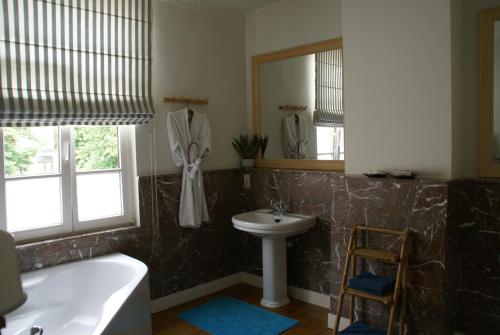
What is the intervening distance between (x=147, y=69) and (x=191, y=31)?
2.22 feet

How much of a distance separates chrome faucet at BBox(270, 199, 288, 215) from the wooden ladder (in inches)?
34.6

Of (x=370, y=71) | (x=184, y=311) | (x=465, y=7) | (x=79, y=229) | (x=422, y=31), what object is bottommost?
(x=184, y=311)

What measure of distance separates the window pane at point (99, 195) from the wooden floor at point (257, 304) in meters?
0.97

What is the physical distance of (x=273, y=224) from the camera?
11.6 ft

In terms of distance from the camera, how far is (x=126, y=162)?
3.53 metres

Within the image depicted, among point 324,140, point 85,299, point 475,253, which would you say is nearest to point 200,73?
point 324,140

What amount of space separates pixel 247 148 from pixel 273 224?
0.99 meters

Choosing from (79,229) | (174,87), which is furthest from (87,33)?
(79,229)

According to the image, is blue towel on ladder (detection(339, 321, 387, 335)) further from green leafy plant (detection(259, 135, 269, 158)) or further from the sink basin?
green leafy plant (detection(259, 135, 269, 158))

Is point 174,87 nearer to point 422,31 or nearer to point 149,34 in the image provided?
point 149,34

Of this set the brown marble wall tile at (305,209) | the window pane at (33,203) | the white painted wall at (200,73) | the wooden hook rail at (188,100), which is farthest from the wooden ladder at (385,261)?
the window pane at (33,203)

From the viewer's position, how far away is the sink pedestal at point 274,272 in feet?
12.1

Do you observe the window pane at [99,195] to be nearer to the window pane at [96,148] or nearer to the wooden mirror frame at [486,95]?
the window pane at [96,148]

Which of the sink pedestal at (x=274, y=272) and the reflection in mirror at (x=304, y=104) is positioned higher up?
the reflection in mirror at (x=304, y=104)
